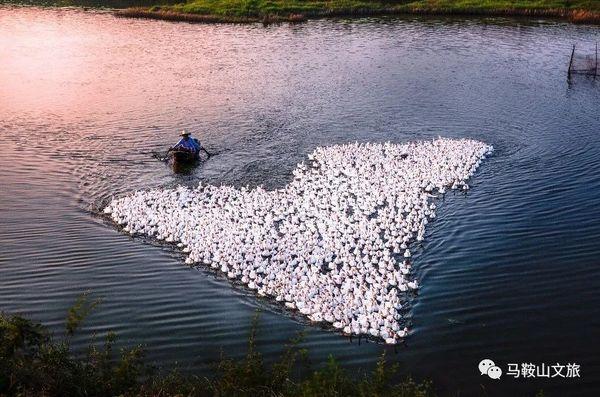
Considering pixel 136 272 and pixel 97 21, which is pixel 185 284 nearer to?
pixel 136 272

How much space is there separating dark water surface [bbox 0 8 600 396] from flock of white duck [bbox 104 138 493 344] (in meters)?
0.60

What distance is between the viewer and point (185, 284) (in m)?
15.5

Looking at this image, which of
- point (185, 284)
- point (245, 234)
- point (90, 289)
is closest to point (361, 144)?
point (245, 234)

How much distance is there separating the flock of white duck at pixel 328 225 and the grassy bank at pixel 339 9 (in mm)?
35955

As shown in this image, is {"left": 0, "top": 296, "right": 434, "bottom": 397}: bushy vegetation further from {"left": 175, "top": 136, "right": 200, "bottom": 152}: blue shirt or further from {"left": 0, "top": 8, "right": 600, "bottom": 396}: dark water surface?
{"left": 175, "top": 136, "right": 200, "bottom": 152}: blue shirt

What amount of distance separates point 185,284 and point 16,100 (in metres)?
21.8

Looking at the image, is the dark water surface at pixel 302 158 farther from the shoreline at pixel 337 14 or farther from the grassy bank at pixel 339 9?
the grassy bank at pixel 339 9

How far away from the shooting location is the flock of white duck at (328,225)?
14391 millimetres

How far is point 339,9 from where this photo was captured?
188 ft

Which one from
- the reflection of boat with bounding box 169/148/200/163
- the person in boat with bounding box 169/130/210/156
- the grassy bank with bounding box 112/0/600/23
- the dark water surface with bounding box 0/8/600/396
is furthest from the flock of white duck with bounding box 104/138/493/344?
the grassy bank with bounding box 112/0/600/23

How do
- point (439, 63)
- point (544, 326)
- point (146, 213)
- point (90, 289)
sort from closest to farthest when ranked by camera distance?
point (544, 326) → point (90, 289) → point (146, 213) → point (439, 63)

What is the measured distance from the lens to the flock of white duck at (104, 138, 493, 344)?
47.2ft

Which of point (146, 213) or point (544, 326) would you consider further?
point (146, 213)

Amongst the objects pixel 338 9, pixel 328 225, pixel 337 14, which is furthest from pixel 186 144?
pixel 338 9
